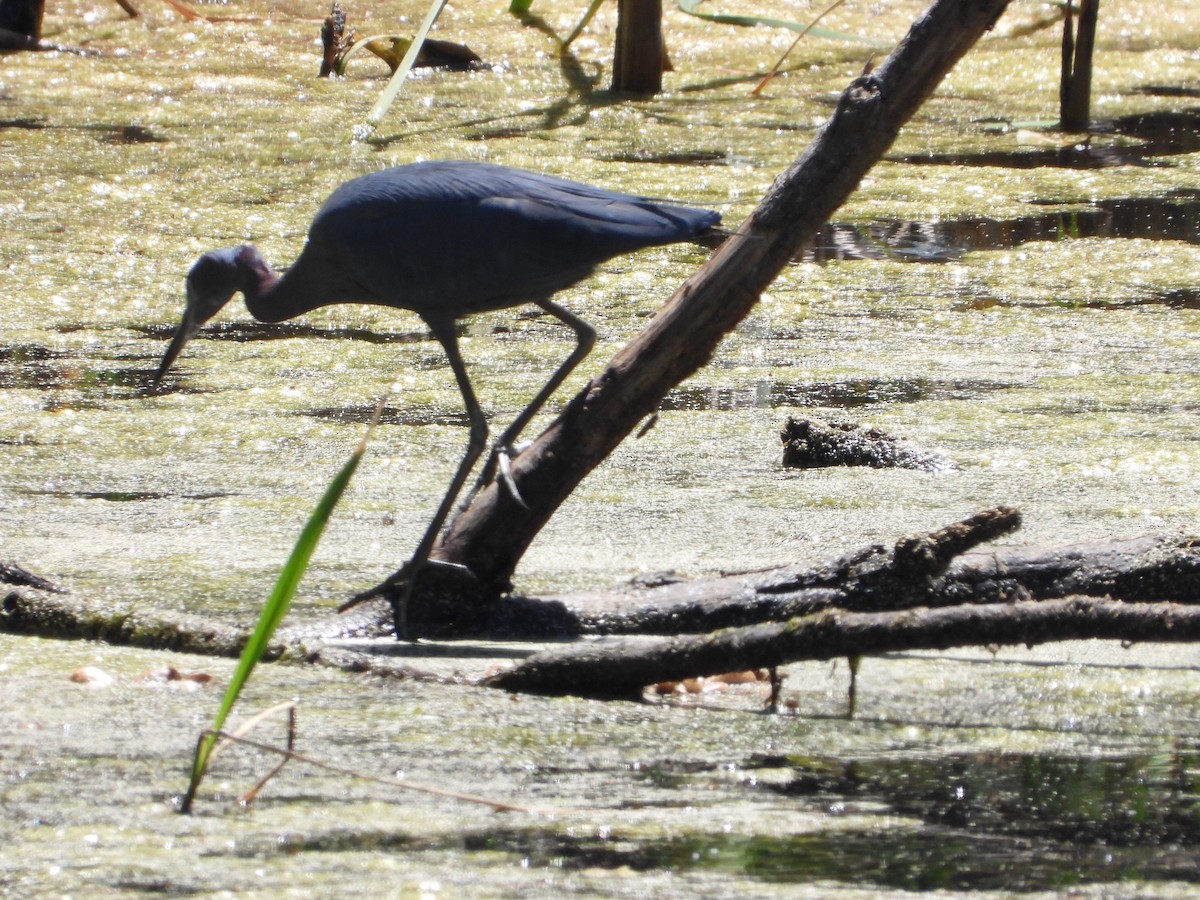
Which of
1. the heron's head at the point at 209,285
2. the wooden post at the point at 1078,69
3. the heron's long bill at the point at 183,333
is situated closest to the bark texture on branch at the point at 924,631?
the heron's head at the point at 209,285

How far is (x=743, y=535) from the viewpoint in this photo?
10.2 feet

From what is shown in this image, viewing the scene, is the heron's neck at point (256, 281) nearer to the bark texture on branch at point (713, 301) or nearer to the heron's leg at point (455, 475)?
the heron's leg at point (455, 475)

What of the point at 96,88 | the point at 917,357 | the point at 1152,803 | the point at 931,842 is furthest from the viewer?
the point at 96,88

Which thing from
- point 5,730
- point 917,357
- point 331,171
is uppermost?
point 331,171

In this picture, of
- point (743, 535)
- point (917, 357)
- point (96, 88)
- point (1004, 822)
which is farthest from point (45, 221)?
point (1004, 822)

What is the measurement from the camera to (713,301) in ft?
8.37

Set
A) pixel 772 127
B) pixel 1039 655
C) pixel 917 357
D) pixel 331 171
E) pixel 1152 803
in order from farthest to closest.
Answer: pixel 772 127, pixel 331 171, pixel 917 357, pixel 1039 655, pixel 1152 803

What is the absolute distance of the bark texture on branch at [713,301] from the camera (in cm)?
246

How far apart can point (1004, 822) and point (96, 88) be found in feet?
23.8

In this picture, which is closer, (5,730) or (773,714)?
(5,730)

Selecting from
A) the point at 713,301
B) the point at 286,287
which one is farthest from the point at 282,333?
the point at 713,301

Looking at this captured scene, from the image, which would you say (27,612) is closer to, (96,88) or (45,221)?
(45,221)

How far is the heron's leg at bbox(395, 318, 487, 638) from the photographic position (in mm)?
2605

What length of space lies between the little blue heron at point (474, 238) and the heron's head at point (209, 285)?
36 cm
